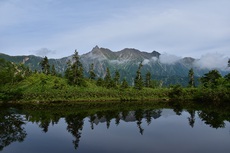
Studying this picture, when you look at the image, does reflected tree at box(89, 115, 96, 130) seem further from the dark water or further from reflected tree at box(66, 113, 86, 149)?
reflected tree at box(66, 113, 86, 149)

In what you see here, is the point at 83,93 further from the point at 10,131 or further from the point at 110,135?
the point at 110,135

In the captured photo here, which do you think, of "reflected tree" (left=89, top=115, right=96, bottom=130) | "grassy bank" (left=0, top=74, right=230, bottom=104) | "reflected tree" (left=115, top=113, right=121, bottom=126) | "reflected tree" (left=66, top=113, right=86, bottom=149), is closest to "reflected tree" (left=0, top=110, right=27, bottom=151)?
"reflected tree" (left=66, top=113, right=86, bottom=149)

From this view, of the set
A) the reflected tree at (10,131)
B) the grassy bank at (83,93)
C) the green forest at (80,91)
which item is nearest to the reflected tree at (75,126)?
the reflected tree at (10,131)

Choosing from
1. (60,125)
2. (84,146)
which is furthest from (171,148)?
→ (60,125)

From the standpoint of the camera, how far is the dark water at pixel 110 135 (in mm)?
29859

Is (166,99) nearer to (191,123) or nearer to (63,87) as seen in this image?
(63,87)

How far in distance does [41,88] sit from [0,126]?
48.3 m

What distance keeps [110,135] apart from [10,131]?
54.7 ft

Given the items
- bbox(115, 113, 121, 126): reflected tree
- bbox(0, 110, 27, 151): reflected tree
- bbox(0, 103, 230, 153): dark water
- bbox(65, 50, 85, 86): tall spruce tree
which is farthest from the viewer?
bbox(65, 50, 85, 86): tall spruce tree

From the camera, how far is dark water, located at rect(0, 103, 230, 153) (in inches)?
1176

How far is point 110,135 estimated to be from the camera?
37344 mm

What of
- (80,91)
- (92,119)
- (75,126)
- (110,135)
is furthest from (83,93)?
(110,135)

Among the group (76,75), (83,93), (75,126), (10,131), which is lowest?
(75,126)

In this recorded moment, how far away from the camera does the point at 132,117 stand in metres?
54.3
